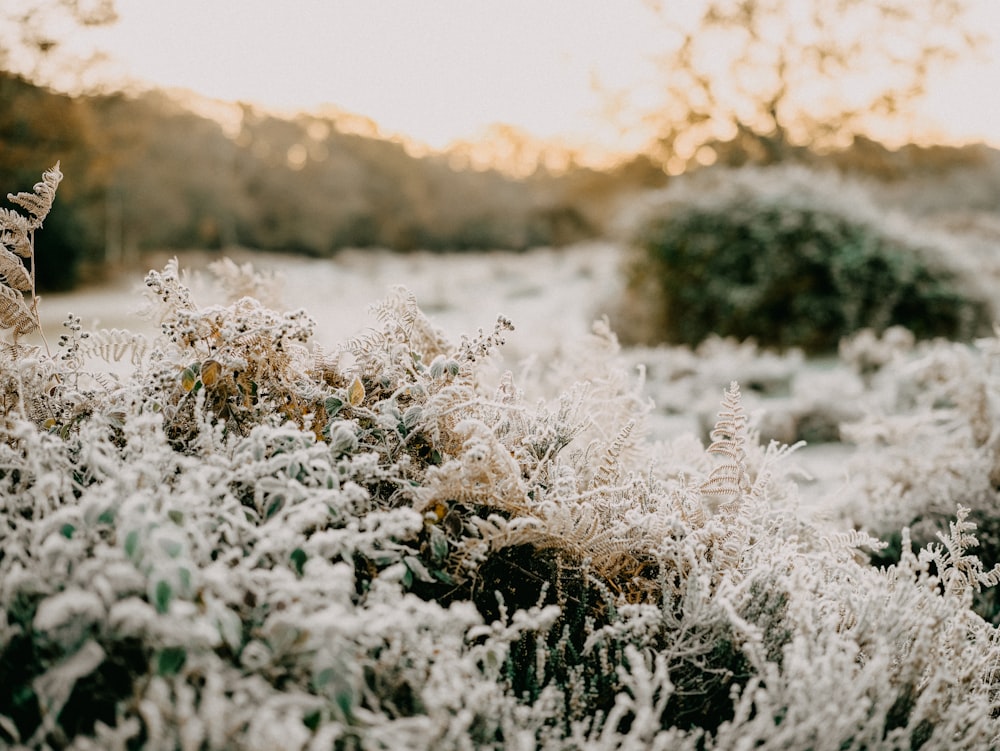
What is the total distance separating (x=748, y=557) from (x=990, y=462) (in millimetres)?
2069

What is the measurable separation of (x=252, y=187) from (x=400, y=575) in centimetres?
3353

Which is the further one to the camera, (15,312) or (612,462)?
(612,462)

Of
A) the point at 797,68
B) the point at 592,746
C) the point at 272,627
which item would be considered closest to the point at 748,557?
the point at 592,746

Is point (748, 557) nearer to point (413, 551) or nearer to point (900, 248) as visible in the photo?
point (413, 551)

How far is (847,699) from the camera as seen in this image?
1447mm

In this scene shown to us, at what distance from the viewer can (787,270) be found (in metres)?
10.0

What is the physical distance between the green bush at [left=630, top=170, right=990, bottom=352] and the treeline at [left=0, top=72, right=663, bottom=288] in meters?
10.2

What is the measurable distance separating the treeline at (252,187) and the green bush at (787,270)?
10247 millimetres

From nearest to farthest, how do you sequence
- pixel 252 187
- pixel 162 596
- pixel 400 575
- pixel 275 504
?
pixel 162 596 → pixel 400 575 → pixel 275 504 → pixel 252 187

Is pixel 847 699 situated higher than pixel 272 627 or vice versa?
pixel 272 627

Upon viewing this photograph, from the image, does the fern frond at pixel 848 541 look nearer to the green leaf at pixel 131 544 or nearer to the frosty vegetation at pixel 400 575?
the frosty vegetation at pixel 400 575

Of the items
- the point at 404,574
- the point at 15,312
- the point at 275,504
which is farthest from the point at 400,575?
the point at 15,312

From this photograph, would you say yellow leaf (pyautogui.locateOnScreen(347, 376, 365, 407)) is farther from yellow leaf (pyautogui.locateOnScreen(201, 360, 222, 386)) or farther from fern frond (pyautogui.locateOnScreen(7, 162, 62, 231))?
fern frond (pyautogui.locateOnScreen(7, 162, 62, 231))

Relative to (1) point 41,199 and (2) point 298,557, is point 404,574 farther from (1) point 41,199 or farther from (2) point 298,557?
(1) point 41,199
